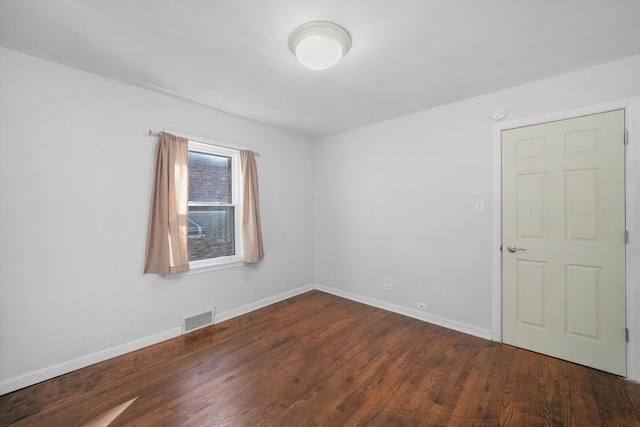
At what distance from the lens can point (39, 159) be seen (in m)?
2.03

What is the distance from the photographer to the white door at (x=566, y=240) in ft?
6.81

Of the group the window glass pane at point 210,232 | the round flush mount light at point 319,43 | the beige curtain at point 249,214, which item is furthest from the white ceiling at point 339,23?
the window glass pane at point 210,232

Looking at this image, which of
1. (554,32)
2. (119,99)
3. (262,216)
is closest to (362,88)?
(554,32)

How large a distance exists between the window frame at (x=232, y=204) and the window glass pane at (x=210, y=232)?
0.06 m

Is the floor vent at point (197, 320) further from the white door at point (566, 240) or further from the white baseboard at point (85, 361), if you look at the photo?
the white door at point (566, 240)

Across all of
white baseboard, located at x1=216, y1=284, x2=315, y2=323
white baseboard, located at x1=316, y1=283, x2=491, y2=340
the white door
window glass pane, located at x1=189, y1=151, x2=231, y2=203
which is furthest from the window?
the white door

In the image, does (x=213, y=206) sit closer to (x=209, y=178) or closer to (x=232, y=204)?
(x=232, y=204)

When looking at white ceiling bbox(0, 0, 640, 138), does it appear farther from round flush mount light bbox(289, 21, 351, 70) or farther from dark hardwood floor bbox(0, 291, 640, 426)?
dark hardwood floor bbox(0, 291, 640, 426)

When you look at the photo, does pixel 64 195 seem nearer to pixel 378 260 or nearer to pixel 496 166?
pixel 378 260

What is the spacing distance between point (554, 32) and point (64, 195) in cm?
394

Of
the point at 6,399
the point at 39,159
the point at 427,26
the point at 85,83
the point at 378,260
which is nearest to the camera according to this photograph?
the point at 427,26

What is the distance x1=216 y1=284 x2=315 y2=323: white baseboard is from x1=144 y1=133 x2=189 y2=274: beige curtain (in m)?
0.82

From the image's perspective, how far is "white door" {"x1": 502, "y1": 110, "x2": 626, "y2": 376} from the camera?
6.81ft

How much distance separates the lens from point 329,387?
194 cm
